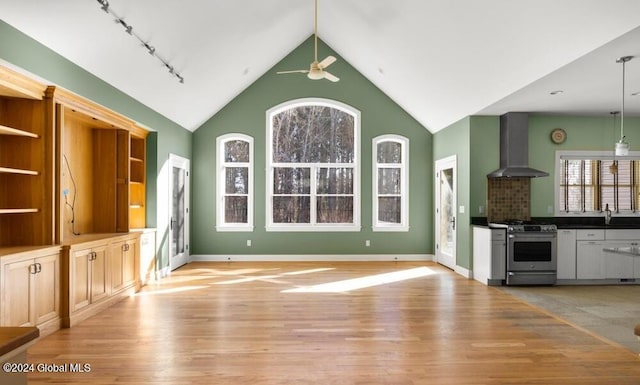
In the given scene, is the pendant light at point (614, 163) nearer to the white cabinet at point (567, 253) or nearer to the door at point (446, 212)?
the white cabinet at point (567, 253)

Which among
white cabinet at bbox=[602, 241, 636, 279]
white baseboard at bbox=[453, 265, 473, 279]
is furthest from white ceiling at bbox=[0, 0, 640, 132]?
white baseboard at bbox=[453, 265, 473, 279]

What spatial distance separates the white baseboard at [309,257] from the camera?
8422mm

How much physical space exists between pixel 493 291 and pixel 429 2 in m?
3.79

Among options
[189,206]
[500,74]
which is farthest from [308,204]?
[500,74]

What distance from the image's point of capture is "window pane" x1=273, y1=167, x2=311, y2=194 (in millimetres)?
8583

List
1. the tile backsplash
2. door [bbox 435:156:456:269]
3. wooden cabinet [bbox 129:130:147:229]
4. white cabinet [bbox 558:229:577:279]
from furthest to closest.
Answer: door [bbox 435:156:456:269] < the tile backsplash < wooden cabinet [bbox 129:130:147:229] < white cabinet [bbox 558:229:577:279]

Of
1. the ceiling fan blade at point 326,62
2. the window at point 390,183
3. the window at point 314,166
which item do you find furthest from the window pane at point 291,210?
the ceiling fan blade at point 326,62

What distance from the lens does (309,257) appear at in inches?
335

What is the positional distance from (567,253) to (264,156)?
5.52 meters

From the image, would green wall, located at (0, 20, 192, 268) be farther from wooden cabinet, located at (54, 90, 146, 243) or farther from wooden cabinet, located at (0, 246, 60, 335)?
wooden cabinet, located at (0, 246, 60, 335)

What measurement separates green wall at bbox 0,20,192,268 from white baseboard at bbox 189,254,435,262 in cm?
152

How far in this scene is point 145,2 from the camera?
3.99 m

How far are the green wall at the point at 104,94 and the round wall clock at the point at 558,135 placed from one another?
6256 millimetres

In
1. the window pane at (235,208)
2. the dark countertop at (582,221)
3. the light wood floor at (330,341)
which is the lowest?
the light wood floor at (330,341)
